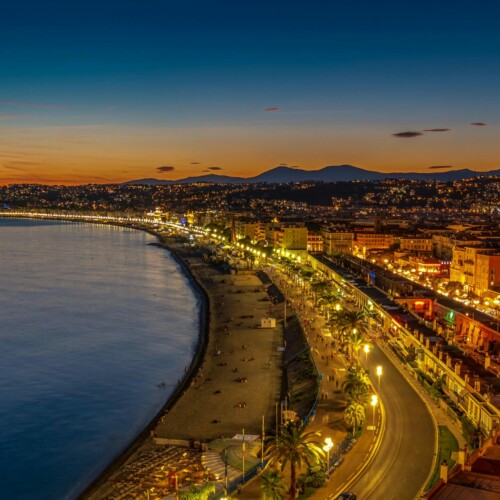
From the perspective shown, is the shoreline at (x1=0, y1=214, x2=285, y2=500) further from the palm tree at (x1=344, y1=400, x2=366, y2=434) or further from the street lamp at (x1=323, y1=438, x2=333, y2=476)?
the street lamp at (x1=323, y1=438, x2=333, y2=476)

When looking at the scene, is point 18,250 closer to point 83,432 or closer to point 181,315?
point 181,315

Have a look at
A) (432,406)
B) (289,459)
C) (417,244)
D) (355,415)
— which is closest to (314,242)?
(417,244)

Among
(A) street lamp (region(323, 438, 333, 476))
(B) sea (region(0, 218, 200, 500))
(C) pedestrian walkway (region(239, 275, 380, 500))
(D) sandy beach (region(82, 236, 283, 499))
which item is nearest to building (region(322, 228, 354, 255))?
(B) sea (region(0, 218, 200, 500))

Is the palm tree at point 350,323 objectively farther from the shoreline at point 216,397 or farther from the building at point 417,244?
the building at point 417,244

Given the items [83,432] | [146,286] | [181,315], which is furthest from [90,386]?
[146,286]

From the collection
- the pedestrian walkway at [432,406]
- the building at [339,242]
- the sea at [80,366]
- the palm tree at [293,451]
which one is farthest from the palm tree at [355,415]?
the building at [339,242]

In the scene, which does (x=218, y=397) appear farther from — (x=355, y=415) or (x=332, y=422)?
(x=355, y=415)
